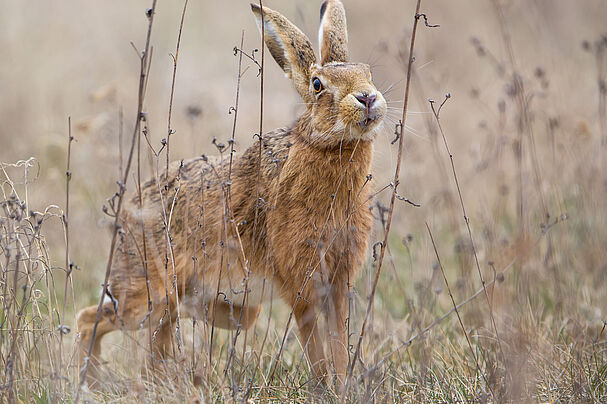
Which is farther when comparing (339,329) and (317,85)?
(339,329)

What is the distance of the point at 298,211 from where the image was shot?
163 inches

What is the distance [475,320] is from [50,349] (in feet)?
8.57

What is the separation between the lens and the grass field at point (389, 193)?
12.2 feet

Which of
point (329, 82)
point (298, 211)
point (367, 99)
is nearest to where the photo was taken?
point (367, 99)

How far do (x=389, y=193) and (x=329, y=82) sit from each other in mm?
2717

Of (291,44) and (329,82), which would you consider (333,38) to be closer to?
(291,44)

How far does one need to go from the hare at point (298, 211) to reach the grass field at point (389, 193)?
22cm

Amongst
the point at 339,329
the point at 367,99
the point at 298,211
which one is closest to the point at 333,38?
the point at 367,99

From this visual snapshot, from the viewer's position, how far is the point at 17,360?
3.74 metres

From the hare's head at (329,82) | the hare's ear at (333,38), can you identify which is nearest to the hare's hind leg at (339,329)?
the hare's head at (329,82)

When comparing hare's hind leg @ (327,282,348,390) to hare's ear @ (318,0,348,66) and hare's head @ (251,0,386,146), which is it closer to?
hare's head @ (251,0,386,146)

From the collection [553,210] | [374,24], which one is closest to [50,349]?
[553,210]

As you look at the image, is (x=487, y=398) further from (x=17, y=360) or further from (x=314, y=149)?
(x=17, y=360)

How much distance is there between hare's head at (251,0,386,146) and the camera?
386 centimetres
